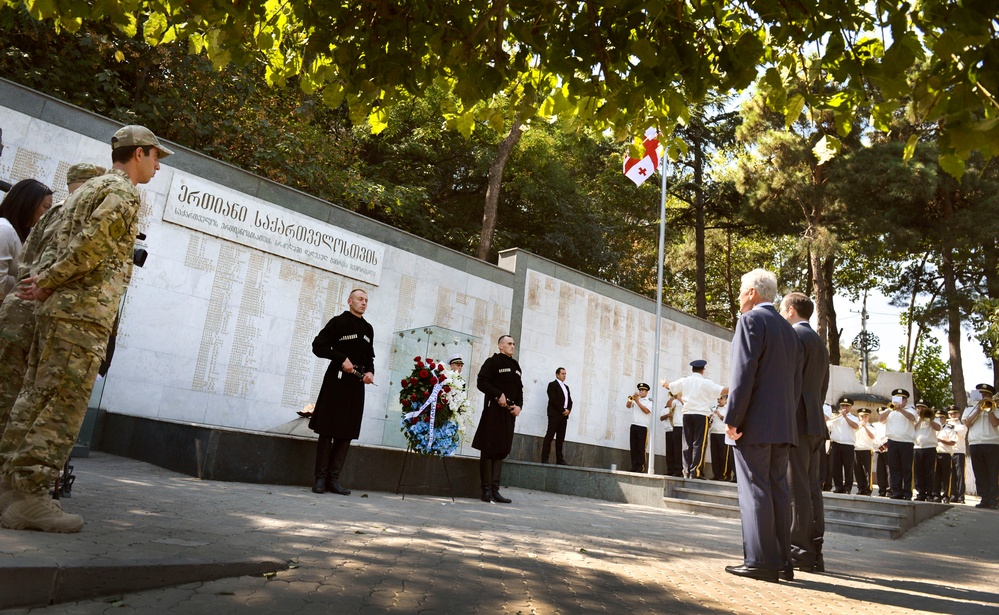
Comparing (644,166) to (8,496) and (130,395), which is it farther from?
(8,496)

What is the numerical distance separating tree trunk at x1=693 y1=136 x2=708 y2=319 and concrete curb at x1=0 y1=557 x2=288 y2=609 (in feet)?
97.5

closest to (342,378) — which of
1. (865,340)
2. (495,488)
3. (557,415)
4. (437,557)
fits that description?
(495,488)

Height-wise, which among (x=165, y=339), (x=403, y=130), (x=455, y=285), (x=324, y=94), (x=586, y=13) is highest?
(x=403, y=130)

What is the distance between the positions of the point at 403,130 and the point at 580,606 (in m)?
24.6

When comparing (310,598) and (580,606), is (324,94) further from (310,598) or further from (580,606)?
(580,606)

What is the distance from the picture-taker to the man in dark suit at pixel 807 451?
18.7ft

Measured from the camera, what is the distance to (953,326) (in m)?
27.1

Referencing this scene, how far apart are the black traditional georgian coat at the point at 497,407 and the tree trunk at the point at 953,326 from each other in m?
21.2

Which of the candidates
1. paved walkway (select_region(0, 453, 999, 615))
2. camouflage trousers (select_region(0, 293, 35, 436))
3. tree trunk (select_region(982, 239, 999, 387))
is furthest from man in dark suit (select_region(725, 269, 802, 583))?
tree trunk (select_region(982, 239, 999, 387))

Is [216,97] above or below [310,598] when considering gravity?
above

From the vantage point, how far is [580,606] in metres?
3.56

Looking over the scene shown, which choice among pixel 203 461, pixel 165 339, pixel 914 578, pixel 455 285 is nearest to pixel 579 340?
pixel 455 285

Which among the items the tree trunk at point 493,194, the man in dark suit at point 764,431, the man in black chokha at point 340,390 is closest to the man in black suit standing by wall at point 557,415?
the tree trunk at point 493,194

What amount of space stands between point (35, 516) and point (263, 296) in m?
9.62
